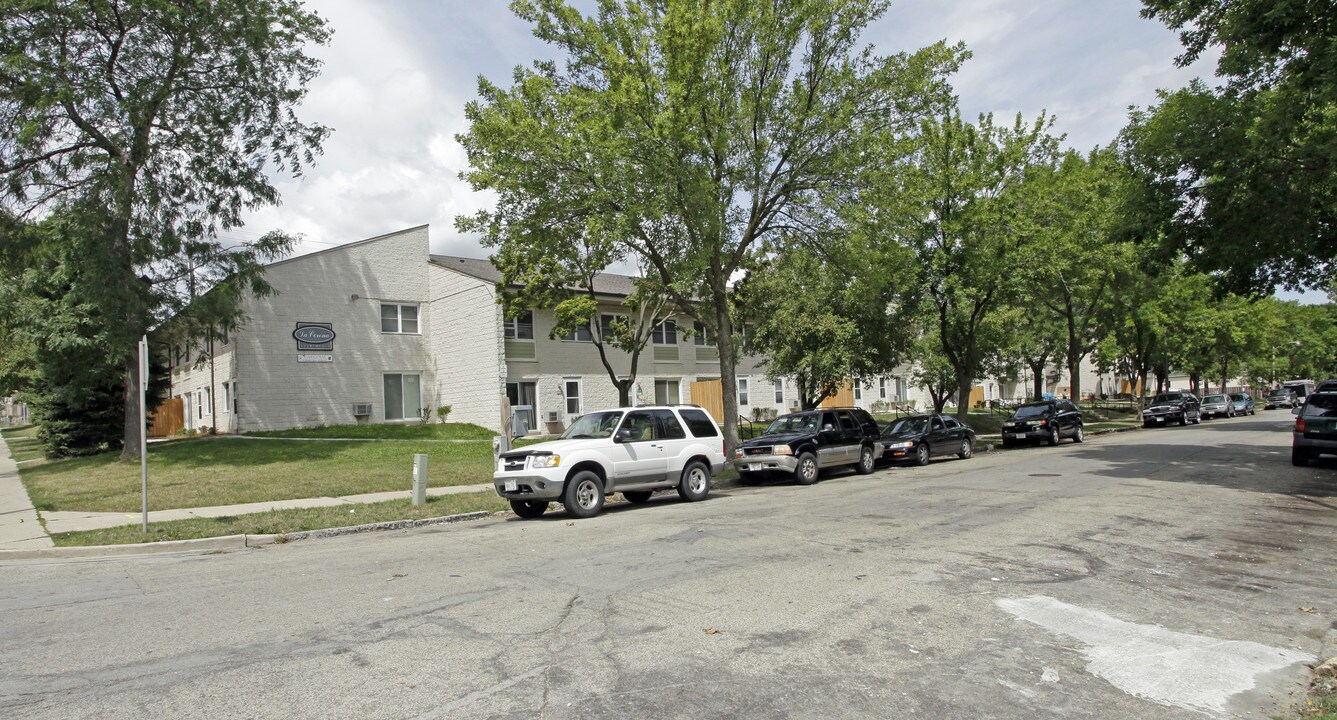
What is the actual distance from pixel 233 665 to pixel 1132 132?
20.4 meters

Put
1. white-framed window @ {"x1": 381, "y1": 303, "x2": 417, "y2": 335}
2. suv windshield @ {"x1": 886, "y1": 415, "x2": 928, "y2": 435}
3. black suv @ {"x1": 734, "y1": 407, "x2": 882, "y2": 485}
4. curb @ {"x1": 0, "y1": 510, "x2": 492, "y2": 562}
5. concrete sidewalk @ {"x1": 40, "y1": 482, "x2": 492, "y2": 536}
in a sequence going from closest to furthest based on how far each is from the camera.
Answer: curb @ {"x1": 0, "y1": 510, "x2": 492, "y2": 562} < concrete sidewalk @ {"x1": 40, "y1": 482, "x2": 492, "y2": 536} < black suv @ {"x1": 734, "y1": 407, "x2": 882, "y2": 485} < suv windshield @ {"x1": 886, "y1": 415, "x2": 928, "y2": 435} < white-framed window @ {"x1": 381, "y1": 303, "x2": 417, "y2": 335}

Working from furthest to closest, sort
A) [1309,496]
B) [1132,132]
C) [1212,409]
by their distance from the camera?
[1212,409]
[1132,132]
[1309,496]

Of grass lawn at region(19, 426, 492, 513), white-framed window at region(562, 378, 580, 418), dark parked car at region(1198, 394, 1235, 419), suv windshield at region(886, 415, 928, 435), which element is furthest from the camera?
dark parked car at region(1198, 394, 1235, 419)

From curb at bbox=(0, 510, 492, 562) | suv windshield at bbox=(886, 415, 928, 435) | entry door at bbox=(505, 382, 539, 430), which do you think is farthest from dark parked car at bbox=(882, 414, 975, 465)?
entry door at bbox=(505, 382, 539, 430)

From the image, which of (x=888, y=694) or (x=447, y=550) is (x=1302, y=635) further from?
(x=447, y=550)

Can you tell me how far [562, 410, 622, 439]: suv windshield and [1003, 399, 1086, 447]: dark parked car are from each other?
63.3ft

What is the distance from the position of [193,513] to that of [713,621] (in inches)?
447

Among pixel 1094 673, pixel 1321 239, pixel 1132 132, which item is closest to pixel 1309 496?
pixel 1321 239

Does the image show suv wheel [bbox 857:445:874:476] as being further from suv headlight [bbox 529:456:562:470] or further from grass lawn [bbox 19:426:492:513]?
suv headlight [bbox 529:456:562:470]

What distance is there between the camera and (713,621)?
239 inches

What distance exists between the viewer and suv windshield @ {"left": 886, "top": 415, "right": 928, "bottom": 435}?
22444 millimetres

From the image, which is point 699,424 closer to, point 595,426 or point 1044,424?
point 595,426

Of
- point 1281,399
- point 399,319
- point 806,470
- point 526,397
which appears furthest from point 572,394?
point 1281,399

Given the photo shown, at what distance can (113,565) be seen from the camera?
31.6 feet
